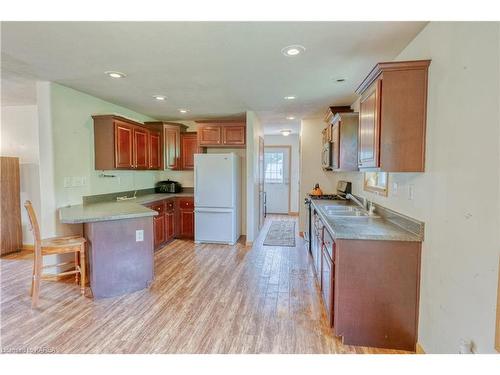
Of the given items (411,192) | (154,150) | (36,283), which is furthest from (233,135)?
(36,283)

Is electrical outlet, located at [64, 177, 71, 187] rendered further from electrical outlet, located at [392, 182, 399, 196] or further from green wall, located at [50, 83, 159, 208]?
electrical outlet, located at [392, 182, 399, 196]

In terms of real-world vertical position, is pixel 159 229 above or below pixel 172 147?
below

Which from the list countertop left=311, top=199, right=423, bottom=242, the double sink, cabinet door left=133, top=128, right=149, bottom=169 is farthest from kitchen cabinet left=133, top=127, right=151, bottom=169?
countertop left=311, top=199, right=423, bottom=242

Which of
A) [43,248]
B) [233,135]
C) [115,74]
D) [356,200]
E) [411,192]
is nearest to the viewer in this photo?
[411,192]

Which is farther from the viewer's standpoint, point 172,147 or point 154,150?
point 172,147

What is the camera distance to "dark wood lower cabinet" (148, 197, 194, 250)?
449 centimetres

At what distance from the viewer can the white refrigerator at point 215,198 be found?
14.9ft

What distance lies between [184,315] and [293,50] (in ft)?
8.52

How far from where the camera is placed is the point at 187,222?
196 inches

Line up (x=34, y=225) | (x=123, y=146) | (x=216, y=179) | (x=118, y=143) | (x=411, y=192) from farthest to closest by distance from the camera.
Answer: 1. (x=216, y=179)
2. (x=123, y=146)
3. (x=118, y=143)
4. (x=34, y=225)
5. (x=411, y=192)

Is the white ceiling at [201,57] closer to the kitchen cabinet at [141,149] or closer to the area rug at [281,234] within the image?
the kitchen cabinet at [141,149]

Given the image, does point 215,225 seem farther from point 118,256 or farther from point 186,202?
point 118,256

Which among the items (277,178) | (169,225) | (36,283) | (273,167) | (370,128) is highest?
(370,128)

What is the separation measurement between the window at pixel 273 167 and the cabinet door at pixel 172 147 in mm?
Answer: 3480
